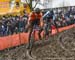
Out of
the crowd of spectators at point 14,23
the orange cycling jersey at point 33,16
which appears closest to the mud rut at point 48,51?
the orange cycling jersey at point 33,16

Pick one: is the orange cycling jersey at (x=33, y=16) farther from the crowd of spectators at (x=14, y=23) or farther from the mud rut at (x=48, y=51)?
the crowd of spectators at (x=14, y=23)

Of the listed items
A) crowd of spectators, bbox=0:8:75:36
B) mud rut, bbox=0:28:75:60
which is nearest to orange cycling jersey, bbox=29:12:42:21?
mud rut, bbox=0:28:75:60

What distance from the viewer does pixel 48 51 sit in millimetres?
12891

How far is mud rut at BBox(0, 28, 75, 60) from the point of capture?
464 inches

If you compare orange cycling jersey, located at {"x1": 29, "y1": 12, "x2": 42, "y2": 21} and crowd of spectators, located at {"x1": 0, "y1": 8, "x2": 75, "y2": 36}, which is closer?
orange cycling jersey, located at {"x1": 29, "y1": 12, "x2": 42, "y2": 21}

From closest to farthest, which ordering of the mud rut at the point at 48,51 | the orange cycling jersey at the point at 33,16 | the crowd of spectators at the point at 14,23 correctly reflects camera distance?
→ the mud rut at the point at 48,51 → the orange cycling jersey at the point at 33,16 → the crowd of spectators at the point at 14,23

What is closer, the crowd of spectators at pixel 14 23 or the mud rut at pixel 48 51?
the mud rut at pixel 48 51

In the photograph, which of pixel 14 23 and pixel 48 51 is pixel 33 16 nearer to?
pixel 48 51

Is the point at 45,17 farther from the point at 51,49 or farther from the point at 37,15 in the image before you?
the point at 51,49

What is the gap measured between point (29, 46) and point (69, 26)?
6.80m

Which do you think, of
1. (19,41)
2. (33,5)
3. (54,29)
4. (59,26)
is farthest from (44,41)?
(33,5)

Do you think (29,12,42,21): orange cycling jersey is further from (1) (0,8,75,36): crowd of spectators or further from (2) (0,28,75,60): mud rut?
(1) (0,8,75,36): crowd of spectators

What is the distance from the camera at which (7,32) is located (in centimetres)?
1514

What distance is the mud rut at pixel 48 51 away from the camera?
38.7 feet
